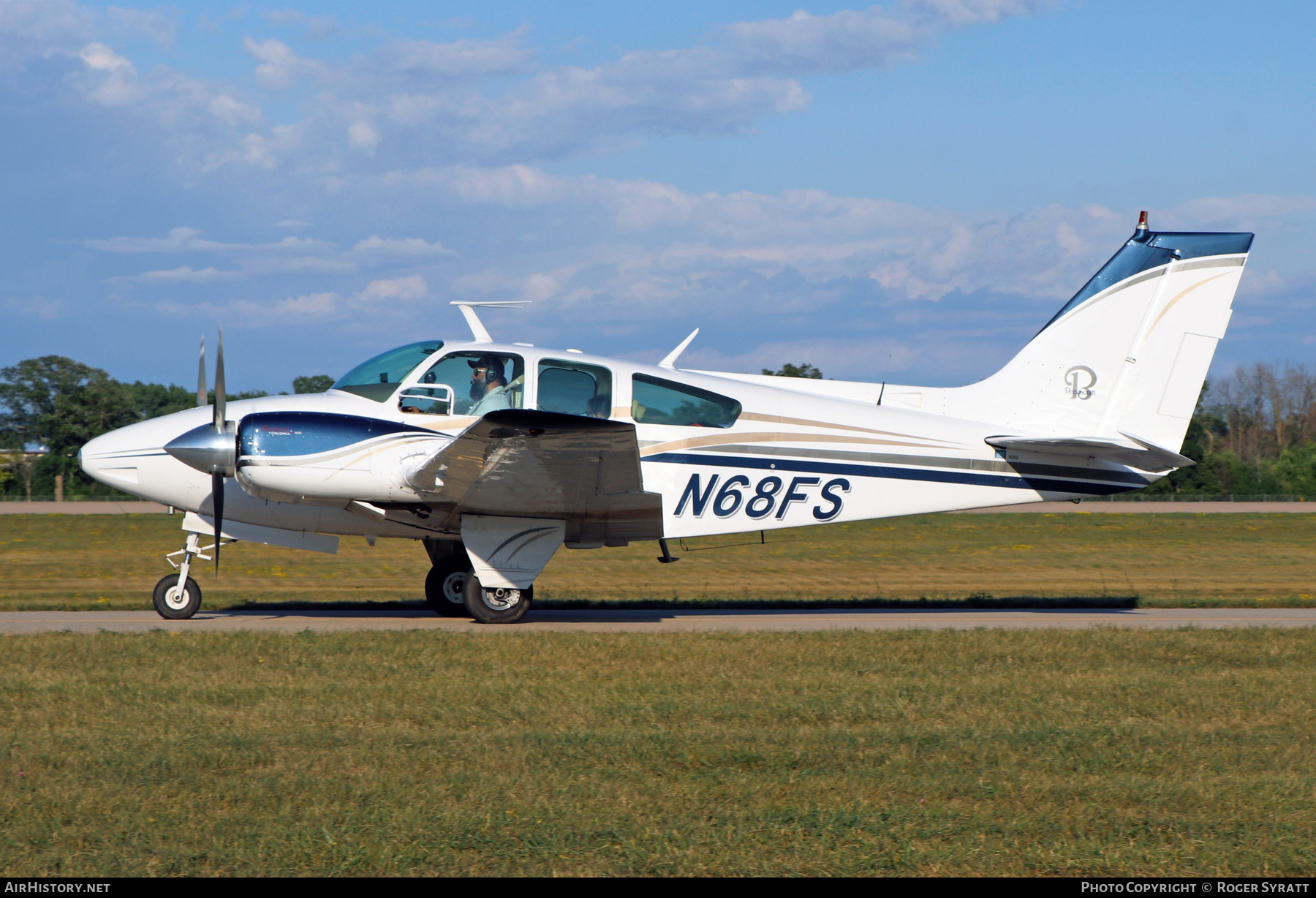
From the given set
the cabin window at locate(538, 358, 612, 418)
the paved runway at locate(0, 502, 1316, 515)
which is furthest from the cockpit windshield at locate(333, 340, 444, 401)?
the paved runway at locate(0, 502, 1316, 515)

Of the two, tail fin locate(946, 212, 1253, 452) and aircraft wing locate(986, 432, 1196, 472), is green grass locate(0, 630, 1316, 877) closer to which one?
aircraft wing locate(986, 432, 1196, 472)

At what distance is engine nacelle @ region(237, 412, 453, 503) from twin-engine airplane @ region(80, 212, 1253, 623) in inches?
0.6

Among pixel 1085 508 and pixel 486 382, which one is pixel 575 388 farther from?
pixel 1085 508

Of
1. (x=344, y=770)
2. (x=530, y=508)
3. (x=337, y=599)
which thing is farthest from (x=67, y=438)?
(x=344, y=770)

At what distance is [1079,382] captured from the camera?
38.5 feet

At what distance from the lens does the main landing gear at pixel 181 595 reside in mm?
10711

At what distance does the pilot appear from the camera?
34.0 ft

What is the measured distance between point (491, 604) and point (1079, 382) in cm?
691

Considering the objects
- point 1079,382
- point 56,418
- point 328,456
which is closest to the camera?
point 328,456

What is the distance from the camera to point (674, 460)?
35.6 feet

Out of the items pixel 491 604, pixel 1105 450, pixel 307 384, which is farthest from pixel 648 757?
pixel 307 384

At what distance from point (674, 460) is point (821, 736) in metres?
5.06

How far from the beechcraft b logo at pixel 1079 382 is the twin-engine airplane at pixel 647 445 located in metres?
0.02

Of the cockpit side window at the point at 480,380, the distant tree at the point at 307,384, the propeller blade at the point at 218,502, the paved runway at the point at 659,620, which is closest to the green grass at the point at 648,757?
the propeller blade at the point at 218,502
